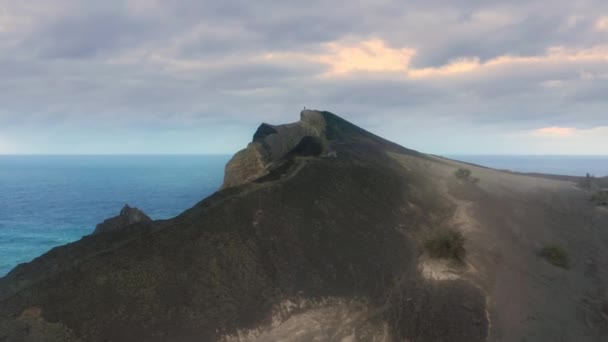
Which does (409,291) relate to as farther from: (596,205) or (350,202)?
(596,205)

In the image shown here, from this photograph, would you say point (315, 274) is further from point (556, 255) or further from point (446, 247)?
point (556, 255)

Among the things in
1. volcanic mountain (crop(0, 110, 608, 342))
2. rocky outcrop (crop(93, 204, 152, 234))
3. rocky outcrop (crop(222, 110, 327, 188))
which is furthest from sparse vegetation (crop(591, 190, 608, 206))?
rocky outcrop (crop(93, 204, 152, 234))

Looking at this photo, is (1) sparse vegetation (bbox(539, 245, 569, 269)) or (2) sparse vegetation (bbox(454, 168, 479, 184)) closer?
(1) sparse vegetation (bbox(539, 245, 569, 269))

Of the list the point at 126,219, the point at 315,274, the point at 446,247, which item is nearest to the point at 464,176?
the point at 446,247

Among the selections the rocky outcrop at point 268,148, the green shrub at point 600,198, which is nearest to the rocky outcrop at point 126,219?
the rocky outcrop at point 268,148

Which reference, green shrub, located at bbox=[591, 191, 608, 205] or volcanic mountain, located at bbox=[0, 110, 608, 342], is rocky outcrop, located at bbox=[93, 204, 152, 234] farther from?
green shrub, located at bbox=[591, 191, 608, 205]

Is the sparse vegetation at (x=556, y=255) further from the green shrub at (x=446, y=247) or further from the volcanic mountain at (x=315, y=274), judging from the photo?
the green shrub at (x=446, y=247)
